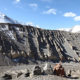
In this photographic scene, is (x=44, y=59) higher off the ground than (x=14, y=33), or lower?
lower

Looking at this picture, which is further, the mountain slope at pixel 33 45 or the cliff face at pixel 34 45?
the cliff face at pixel 34 45

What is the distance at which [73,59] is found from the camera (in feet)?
239

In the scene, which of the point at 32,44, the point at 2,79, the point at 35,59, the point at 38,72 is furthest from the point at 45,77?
the point at 32,44

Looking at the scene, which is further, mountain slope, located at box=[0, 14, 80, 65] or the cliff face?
the cliff face

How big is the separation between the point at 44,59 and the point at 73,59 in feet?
38.7

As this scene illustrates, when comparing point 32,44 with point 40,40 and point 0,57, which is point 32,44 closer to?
point 40,40

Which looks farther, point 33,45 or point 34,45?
point 34,45

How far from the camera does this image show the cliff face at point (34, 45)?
6280 cm

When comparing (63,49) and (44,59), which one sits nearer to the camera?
(44,59)

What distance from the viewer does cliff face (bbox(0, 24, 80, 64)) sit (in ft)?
206

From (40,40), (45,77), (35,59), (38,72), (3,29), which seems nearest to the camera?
(45,77)

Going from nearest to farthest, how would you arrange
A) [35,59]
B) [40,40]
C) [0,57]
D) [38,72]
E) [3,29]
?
1. [38,72]
2. [0,57]
3. [35,59]
4. [3,29]
5. [40,40]

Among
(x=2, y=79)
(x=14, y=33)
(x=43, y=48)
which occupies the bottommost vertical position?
(x=2, y=79)

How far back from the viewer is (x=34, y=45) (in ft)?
237
